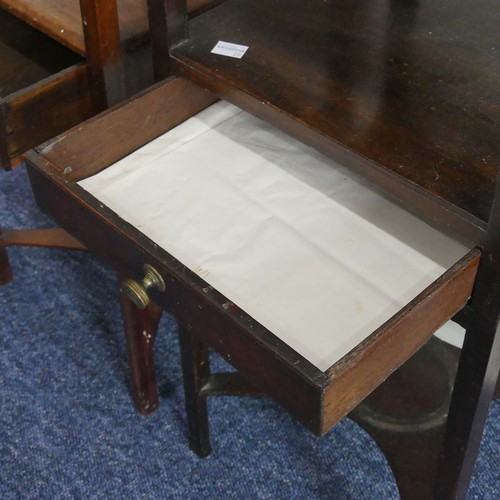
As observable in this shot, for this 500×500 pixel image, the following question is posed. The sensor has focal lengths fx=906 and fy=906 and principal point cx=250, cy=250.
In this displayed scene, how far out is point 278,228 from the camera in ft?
3.19

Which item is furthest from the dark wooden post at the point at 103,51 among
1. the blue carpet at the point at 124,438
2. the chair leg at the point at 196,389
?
the blue carpet at the point at 124,438

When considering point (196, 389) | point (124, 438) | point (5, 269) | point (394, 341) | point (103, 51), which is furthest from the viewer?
point (5, 269)

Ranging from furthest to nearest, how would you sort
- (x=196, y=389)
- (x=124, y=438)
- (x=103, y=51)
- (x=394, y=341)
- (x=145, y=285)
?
(x=124, y=438) → (x=196, y=389) → (x=103, y=51) → (x=145, y=285) → (x=394, y=341)

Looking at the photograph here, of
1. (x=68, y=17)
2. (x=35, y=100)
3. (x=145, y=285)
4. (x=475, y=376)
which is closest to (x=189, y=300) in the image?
(x=145, y=285)

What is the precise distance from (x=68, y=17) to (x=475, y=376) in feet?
2.31

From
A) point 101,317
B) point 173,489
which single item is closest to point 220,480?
point 173,489

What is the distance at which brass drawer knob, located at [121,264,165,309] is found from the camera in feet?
2.82

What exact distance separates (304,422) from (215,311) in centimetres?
→ 12

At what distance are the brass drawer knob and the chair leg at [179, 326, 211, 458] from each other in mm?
290

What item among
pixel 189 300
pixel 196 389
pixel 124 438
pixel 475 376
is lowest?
pixel 124 438

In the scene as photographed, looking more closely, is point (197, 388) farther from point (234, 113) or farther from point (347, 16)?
point (347, 16)

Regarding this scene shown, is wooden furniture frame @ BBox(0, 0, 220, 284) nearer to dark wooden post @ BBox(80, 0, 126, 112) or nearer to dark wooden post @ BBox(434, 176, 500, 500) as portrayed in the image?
dark wooden post @ BBox(80, 0, 126, 112)

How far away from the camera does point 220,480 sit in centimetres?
132

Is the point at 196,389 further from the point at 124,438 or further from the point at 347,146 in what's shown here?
the point at 347,146
